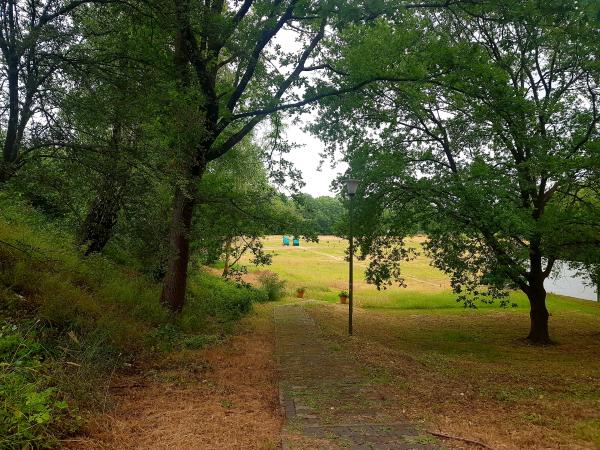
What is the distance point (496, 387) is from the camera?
6371 millimetres

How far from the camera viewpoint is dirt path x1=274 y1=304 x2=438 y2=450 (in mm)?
3961

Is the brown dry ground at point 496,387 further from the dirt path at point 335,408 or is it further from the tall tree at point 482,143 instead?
the tall tree at point 482,143

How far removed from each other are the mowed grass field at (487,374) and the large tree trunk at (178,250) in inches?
118

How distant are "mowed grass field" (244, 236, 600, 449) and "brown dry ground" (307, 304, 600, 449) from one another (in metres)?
0.01

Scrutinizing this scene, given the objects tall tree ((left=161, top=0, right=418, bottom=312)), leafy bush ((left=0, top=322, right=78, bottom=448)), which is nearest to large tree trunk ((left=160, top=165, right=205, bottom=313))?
tall tree ((left=161, top=0, right=418, bottom=312))

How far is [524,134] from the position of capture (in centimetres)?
1069

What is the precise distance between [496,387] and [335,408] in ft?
9.81

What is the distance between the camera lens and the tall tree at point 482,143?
8.74 metres

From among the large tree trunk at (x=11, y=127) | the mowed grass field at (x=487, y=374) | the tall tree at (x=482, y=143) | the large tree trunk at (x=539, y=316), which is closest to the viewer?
the mowed grass field at (x=487, y=374)

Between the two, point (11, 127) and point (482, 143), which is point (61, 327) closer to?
point (11, 127)

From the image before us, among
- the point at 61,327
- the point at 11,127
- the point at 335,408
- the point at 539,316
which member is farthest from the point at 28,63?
the point at 539,316

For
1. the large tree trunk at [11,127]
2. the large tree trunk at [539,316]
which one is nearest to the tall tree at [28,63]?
the large tree trunk at [11,127]

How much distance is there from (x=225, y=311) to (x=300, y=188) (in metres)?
5.34

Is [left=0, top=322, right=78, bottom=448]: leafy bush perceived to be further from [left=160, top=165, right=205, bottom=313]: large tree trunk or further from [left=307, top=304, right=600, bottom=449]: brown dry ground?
[left=160, top=165, right=205, bottom=313]: large tree trunk
